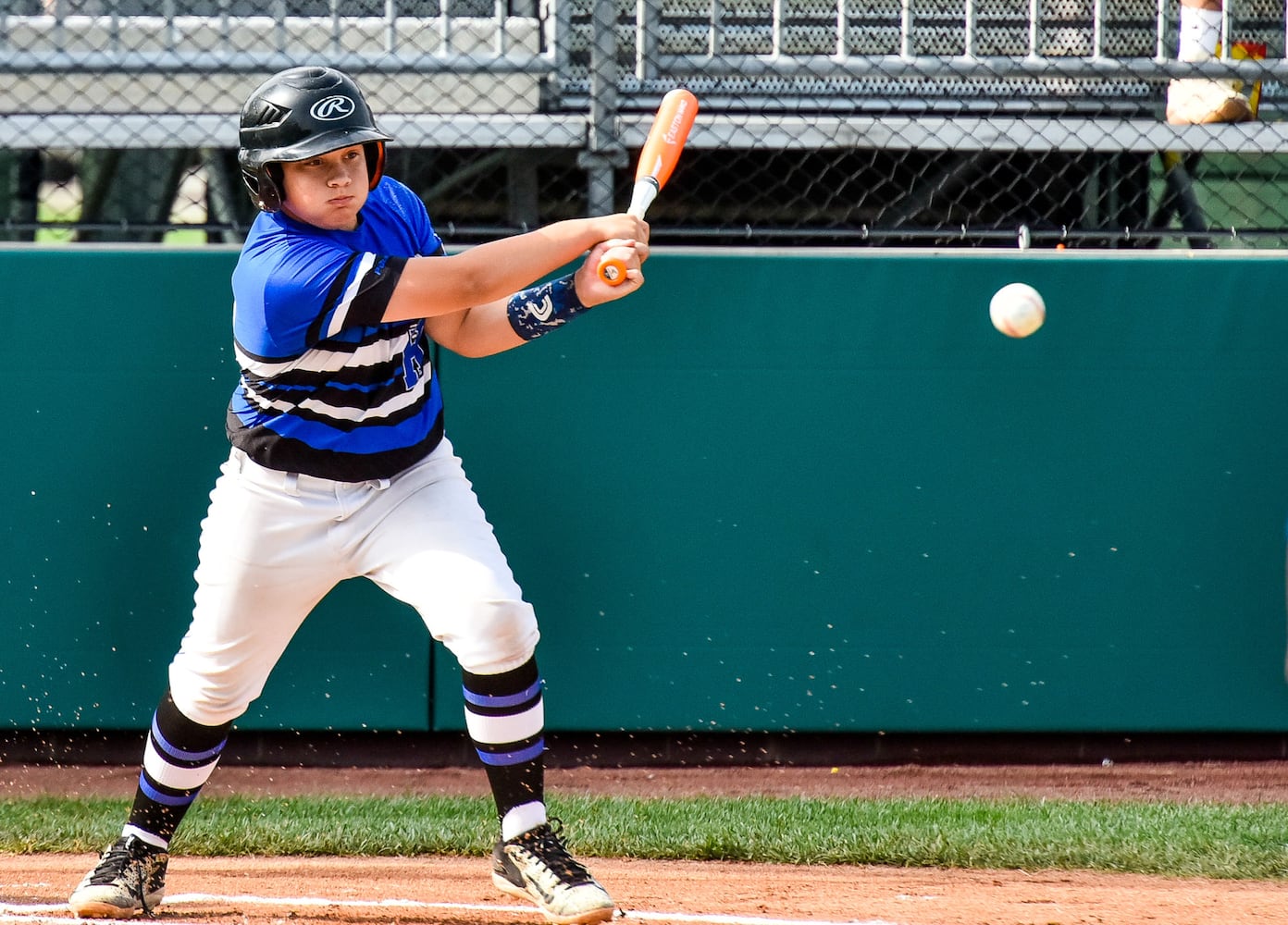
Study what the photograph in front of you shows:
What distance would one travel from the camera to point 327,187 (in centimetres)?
270

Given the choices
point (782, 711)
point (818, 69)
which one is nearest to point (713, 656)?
point (782, 711)

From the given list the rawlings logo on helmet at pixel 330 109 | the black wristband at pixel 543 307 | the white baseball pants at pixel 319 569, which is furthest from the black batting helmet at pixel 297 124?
the white baseball pants at pixel 319 569

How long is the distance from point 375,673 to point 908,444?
1.78 m

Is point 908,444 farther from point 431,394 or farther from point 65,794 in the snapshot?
point 65,794

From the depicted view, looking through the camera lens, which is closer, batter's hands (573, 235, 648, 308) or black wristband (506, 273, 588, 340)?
batter's hands (573, 235, 648, 308)

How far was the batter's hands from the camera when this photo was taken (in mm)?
2719

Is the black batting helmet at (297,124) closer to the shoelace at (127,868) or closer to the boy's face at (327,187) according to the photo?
the boy's face at (327,187)

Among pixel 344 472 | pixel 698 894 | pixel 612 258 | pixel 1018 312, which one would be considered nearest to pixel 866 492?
pixel 1018 312

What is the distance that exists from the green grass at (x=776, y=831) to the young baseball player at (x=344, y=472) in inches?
31.5

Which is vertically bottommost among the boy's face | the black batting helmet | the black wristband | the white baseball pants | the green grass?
the green grass

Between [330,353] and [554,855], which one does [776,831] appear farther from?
[330,353]

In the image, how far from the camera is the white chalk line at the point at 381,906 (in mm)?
2947

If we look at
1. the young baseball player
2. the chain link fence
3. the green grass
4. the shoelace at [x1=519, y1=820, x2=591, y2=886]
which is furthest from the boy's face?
the green grass

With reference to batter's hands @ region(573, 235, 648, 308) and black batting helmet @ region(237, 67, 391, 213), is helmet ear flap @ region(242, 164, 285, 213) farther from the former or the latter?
batter's hands @ region(573, 235, 648, 308)
